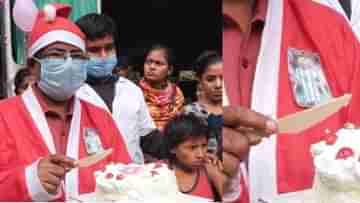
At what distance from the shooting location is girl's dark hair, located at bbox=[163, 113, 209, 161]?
345 cm

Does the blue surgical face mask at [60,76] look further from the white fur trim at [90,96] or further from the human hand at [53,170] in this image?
the human hand at [53,170]

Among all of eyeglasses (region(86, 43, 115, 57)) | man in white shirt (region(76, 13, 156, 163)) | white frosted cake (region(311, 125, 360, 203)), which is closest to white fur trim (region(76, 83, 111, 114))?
man in white shirt (region(76, 13, 156, 163))

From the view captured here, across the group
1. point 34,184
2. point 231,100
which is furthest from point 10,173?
point 231,100

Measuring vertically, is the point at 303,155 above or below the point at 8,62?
below

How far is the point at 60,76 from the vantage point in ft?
10.6

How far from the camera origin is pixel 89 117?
11.2 feet

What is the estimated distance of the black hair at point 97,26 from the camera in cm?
338

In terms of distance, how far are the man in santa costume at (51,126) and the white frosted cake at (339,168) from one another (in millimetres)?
772

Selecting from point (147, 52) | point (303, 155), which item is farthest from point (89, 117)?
point (303, 155)

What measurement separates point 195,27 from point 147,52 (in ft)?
0.68

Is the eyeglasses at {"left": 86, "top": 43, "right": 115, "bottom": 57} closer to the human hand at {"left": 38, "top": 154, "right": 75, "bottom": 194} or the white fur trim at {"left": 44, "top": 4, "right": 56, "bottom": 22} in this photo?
the white fur trim at {"left": 44, "top": 4, "right": 56, "bottom": 22}

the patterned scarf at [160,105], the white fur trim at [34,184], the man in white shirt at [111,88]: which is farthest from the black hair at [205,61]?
the white fur trim at [34,184]

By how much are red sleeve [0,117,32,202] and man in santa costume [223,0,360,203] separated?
83 centimetres

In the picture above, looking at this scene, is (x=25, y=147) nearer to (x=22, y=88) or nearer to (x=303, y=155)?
(x=22, y=88)
